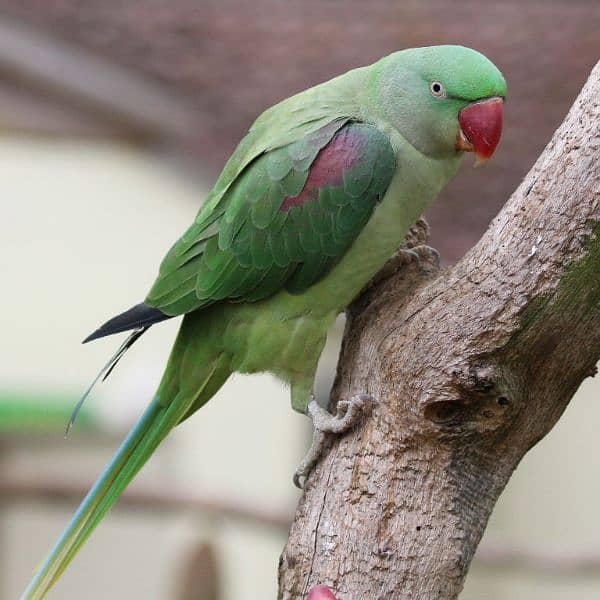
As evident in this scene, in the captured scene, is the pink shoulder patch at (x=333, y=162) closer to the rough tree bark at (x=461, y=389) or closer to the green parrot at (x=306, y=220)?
the green parrot at (x=306, y=220)

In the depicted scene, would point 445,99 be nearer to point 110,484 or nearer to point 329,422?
point 329,422

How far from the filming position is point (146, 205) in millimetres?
6402

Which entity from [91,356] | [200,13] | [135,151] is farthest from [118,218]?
[200,13]

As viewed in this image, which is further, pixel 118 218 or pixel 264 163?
pixel 118 218

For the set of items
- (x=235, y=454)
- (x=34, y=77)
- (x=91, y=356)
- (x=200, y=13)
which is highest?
(x=200, y=13)

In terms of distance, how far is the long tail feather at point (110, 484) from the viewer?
2.44 m

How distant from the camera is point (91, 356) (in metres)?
6.32

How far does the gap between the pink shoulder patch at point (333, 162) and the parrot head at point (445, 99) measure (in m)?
0.14

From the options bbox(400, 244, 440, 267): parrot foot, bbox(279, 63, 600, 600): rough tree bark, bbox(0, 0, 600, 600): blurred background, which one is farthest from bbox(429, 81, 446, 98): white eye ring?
bbox(0, 0, 600, 600): blurred background

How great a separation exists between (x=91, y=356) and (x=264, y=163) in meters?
4.13

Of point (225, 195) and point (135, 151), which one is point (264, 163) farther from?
point (135, 151)

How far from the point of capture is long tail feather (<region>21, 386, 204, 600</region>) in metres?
2.44

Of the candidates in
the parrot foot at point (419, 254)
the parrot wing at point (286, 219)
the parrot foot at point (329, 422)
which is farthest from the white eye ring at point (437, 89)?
the parrot foot at point (329, 422)

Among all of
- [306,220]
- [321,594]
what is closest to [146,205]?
[306,220]
